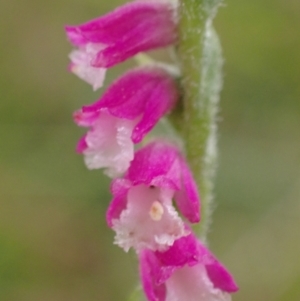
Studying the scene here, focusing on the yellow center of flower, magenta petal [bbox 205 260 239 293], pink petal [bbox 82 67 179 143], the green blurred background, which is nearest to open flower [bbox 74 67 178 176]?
pink petal [bbox 82 67 179 143]

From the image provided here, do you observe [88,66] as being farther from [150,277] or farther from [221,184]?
[221,184]

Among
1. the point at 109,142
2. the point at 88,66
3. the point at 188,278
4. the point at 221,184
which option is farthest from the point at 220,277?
the point at 221,184

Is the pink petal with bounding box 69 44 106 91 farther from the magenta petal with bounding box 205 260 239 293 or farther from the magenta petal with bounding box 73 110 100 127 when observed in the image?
the magenta petal with bounding box 205 260 239 293

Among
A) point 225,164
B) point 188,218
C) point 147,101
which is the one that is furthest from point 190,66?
point 225,164

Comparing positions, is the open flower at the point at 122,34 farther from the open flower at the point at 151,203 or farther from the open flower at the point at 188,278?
the open flower at the point at 188,278

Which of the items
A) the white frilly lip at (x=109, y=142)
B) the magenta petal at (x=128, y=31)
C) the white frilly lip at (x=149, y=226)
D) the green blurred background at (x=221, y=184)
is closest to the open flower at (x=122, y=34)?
the magenta petal at (x=128, y=31)

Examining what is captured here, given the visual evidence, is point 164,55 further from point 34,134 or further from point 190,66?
point 190,66
